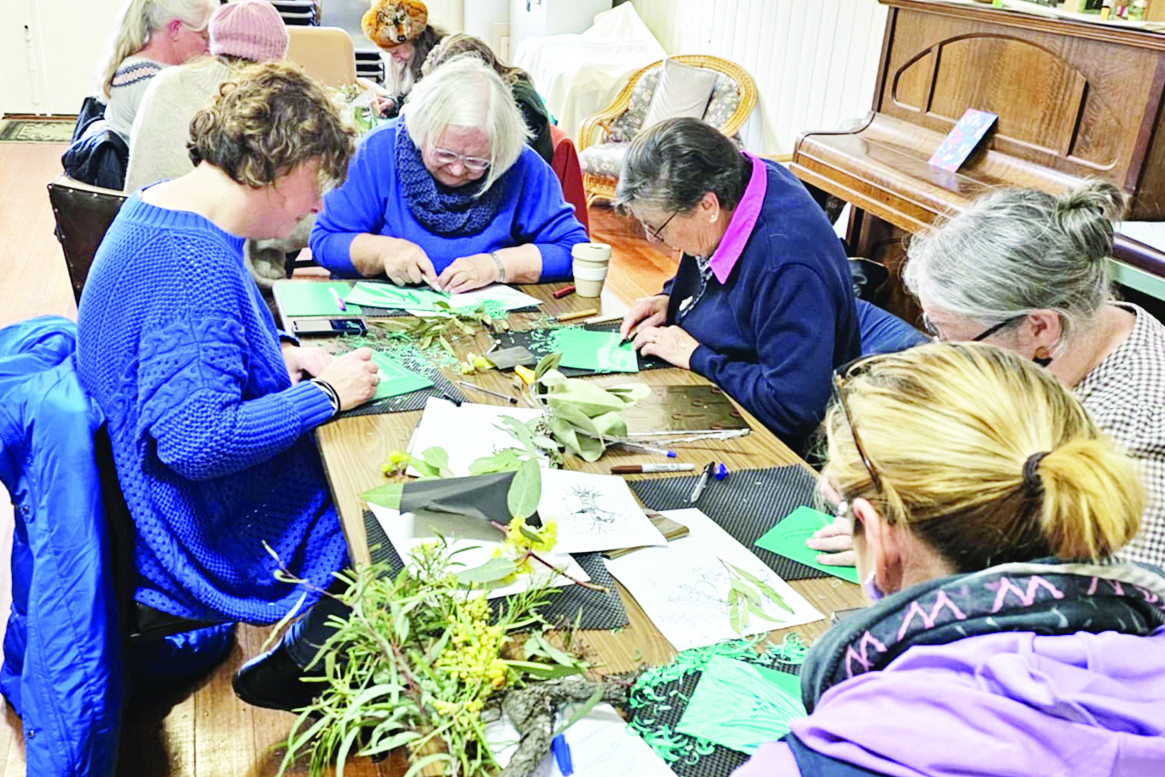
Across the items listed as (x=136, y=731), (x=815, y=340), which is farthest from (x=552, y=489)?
(x=136, y=731)

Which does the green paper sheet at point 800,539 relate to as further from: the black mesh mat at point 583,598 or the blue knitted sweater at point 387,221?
the blue knitted sweater at point 387,221

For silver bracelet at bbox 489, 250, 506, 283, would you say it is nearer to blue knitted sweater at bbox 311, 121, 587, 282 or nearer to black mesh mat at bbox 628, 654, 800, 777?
blue knitted sweater at bbox 311, 121, 587, 282

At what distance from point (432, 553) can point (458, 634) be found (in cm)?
16

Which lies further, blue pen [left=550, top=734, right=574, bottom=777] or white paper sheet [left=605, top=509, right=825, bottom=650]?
white paper sheet [left=605, top=509, right=825, bottom=650]

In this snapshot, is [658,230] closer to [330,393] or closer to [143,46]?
[330,393]

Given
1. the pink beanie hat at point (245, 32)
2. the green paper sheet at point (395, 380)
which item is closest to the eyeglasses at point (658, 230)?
the green paper sheet at point (395, 380)

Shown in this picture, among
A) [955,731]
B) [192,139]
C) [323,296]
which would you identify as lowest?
[323,296]

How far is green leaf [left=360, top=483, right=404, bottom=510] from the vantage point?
1.33m

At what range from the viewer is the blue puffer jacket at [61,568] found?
1420mm

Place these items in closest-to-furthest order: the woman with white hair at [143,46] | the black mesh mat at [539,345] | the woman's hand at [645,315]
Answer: the black mesh mat at [539,345] → the woman's hand at [645,315] → the woman with white hair at [143,46]

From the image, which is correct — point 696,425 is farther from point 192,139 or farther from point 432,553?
point 192,139

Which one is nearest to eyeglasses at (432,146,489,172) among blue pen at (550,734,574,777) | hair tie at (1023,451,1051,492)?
blue pen at (550,734,574,777)

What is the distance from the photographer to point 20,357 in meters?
1.50

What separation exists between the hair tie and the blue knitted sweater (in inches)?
67.2
